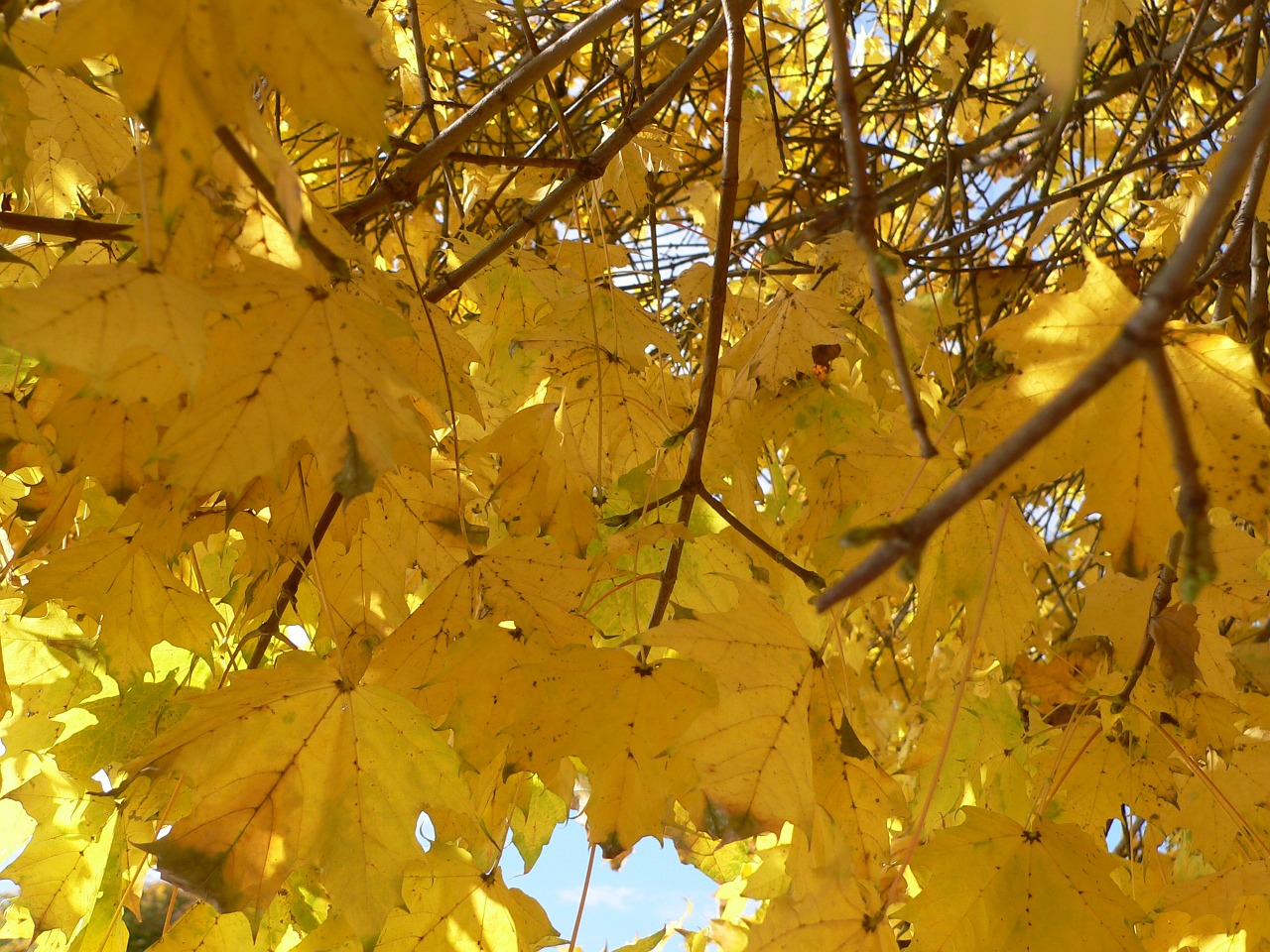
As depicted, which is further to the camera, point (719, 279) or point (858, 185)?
point (719, 279)

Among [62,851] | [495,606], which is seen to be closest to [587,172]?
[495,606]

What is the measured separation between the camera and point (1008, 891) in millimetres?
1050

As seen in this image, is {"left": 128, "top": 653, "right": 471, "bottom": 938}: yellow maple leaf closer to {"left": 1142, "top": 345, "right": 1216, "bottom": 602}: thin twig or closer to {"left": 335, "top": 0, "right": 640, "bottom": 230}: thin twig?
{"left": 335, "top": 0, "right": 640, "bottom": 230}: thin twig

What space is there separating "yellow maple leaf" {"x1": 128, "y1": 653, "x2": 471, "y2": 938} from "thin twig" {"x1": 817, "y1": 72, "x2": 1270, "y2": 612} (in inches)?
24.5

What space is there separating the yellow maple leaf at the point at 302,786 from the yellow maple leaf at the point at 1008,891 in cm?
52

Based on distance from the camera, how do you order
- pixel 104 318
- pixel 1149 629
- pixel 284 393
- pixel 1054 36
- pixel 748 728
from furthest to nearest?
1. pixel 1149 629
2. pixel 748 728
3. pixel 284 393
4. pixel 104 318
5. pixel 1054 36

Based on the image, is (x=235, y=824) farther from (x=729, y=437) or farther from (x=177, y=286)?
(x=729, y=437)

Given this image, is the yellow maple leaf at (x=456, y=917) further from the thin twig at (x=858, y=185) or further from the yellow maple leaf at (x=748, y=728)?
the thin twig at (x=858, y=185)

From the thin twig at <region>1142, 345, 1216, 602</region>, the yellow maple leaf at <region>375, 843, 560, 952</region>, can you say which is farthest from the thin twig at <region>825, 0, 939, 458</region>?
the yellow maple leaf at <region>375, 843, 560, 952</region>

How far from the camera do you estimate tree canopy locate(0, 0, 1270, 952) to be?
2.10 ft

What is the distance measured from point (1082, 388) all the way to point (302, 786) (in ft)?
2.58

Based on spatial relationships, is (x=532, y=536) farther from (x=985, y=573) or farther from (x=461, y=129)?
(x=985, y=573)

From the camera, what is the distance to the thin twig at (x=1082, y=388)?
0.38m

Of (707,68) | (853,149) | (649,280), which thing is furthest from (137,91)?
(707,68)
